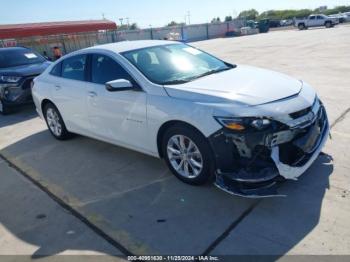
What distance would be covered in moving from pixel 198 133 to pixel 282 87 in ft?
3.58

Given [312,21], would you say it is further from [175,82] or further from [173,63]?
[175,82]

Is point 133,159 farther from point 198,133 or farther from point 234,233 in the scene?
point 234,233

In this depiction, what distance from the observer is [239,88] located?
3832mm

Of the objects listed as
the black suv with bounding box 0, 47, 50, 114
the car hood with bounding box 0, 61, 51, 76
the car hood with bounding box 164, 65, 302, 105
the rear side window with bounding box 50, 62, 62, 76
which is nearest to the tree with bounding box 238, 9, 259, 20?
the car hood with bounding box 0, 61, 51, 76

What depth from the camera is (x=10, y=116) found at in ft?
28.6

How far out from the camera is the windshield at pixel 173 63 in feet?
14.3

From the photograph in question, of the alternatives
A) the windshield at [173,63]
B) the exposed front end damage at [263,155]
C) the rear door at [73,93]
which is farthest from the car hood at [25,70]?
the exposed front end damage at [263,155]

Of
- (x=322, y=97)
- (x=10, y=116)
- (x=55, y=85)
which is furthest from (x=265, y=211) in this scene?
(x=10, y=116)

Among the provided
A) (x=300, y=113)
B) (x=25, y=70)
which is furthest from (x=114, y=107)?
(x=25, y=70)

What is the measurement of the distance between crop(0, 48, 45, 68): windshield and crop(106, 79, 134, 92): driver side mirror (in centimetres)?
647

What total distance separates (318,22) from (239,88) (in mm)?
45971

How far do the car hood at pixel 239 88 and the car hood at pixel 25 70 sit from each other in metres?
5.85

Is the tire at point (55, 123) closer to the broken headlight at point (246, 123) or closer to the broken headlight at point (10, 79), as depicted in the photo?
the broken headlight at point (10, 79)

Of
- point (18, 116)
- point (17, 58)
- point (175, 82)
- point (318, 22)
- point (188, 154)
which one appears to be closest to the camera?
point (188, 154)
